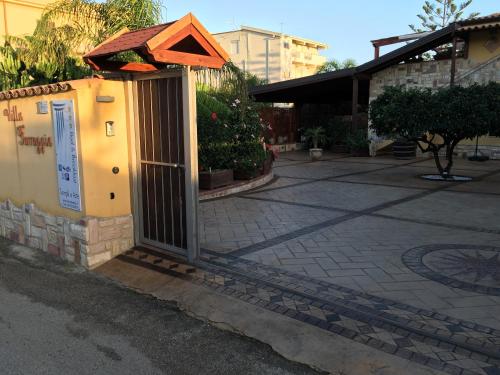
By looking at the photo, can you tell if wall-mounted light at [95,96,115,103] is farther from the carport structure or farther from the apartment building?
the apartment building

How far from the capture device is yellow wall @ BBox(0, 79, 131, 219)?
4.99 m

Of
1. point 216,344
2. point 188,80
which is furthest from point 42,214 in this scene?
point 216,344

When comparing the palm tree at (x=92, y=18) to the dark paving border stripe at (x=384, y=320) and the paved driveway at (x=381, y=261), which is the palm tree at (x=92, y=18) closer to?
the paved driveway at (x=381, y=261)

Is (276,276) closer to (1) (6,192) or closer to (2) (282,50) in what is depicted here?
(1) (6,192)

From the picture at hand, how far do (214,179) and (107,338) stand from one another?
5.97 metres

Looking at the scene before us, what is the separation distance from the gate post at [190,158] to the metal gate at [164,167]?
11 millimetres

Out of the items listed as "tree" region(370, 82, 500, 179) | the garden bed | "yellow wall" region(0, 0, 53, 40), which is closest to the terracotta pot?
the garden bed

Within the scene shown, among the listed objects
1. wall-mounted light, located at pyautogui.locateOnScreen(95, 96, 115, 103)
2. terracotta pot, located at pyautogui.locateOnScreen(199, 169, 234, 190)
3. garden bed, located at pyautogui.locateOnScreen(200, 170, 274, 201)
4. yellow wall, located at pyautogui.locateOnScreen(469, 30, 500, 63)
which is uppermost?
yellow wall, located at pyautogui.locateOnScreen(469, 30, 500, 63)

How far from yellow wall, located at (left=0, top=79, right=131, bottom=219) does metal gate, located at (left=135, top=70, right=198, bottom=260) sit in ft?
0.69

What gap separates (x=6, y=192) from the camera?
6.52m

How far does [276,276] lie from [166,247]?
1475 mm

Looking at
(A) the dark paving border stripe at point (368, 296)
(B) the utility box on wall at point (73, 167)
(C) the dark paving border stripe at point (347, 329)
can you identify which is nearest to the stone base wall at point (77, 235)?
(B) the utility box on wall at point (73, 167)

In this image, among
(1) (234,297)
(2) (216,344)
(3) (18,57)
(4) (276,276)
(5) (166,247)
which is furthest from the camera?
(3) (18,57)

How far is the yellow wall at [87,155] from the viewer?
4.99 meters
